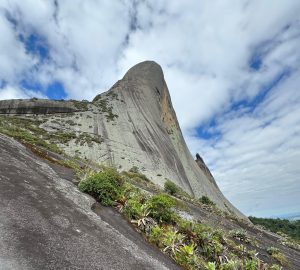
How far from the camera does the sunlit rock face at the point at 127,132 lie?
3875cm

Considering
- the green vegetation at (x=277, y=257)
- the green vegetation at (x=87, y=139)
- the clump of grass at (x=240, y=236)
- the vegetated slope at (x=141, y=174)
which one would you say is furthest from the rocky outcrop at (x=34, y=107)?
the green vegetation at (x=277, y=257)

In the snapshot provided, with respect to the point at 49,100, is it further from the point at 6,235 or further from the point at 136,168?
the point at 6,235

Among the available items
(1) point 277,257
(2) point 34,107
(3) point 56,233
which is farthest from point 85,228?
(2) point 34,107

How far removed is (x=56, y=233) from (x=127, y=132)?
38880 mm

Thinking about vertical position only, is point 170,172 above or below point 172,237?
above

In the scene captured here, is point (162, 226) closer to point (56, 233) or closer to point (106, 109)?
point (56, 233)

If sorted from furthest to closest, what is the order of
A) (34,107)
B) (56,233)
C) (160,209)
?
(34,107), (160,209), (56,233)

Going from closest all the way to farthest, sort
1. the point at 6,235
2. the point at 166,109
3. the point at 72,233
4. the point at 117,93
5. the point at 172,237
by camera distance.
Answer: the point at 6,235
the point at 72,233
the point at 172,237
the point at 117,93
the point at 166,109

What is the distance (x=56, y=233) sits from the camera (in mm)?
8461

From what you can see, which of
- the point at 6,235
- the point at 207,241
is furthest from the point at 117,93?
the point at 6,235

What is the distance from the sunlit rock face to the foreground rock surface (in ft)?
80.8

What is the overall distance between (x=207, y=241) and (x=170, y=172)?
29524 millimetres

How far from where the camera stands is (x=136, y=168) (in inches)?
1474

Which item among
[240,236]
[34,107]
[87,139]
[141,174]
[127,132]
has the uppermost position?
[34,107]
